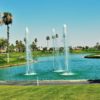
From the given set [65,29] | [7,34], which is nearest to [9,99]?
[65,29]

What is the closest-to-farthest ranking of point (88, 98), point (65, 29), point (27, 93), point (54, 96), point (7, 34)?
point (88, 98) → point (54, 96) → point (27, 93) → point (65, 29) → point (7, 34)

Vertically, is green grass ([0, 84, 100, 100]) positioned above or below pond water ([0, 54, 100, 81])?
above

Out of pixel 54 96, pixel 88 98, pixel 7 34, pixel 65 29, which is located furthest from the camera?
pixel 7 34

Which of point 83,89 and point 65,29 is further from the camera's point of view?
point 65,29

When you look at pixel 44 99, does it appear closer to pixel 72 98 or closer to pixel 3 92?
pixel 72 98

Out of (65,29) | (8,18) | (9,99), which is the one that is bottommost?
(9,99)

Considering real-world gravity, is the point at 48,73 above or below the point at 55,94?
below

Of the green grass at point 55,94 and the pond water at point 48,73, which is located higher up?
the green grass at point 55,94

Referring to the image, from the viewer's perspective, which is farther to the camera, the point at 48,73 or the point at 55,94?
→ the point at 48,73

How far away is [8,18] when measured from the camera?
109438 mm

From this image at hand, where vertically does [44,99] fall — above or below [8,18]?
below

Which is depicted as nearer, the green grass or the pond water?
the green grass

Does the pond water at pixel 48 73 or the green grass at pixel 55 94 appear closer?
the green grass at pixel 55 94

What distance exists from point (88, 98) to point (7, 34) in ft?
300
